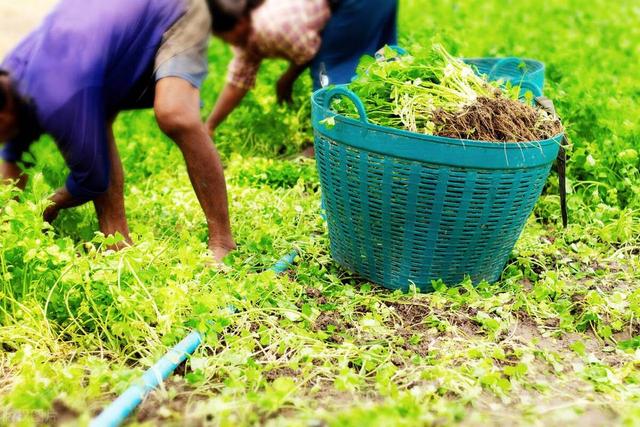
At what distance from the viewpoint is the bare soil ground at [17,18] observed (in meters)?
8.48

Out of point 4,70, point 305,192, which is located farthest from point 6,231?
point 305,192

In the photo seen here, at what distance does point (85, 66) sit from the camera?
114 inches

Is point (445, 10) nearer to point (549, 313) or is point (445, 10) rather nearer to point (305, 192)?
point (305, 192)

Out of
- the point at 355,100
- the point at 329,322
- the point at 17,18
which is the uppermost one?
the point at 355,100

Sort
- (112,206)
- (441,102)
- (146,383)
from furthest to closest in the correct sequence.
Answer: (112,206)
(441,102)
(146,383)

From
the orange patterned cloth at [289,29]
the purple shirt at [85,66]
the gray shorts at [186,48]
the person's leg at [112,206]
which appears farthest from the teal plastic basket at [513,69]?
the person's leg at [112,206]

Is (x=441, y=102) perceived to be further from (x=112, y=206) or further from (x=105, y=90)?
(x=112, y=206)

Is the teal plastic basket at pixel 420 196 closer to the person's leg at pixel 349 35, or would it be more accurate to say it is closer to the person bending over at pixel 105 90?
the person bending over at pixel 105 90

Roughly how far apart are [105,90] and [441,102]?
1.39 m

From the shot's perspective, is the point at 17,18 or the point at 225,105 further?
the point at 17,18

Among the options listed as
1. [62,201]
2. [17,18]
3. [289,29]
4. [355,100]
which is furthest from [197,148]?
[17,18]

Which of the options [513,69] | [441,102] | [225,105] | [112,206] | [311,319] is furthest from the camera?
[225,105]

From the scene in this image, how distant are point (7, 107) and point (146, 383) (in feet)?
3.93

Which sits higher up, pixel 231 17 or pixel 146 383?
pixel 231 17
